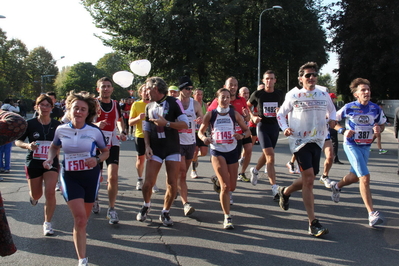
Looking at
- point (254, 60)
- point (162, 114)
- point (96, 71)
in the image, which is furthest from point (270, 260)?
point (96, 71)

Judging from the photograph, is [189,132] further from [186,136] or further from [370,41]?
[370,41]

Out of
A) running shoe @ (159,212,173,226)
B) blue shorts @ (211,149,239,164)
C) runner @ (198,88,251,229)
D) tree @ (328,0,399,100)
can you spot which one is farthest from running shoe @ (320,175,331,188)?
tree @ (328,0,399,100)

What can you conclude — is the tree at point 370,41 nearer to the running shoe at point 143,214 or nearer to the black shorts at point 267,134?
the black shorts at point 267,134

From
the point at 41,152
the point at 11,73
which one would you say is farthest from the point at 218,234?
the point at 11,73

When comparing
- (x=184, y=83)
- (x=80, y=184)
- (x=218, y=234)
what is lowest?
(x=218, y=234)

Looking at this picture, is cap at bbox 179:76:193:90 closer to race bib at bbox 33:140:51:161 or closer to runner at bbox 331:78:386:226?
race bib at bbox 33:140:51:161

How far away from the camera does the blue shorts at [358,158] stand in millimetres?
5141

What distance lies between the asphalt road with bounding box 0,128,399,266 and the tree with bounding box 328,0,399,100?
2602 cm

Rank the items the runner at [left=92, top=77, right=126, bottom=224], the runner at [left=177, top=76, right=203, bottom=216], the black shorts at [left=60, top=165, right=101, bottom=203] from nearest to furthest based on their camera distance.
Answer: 1. the black shorts at [left=60, top=165, right=101, bottom=203]
2. the runner at [left=92, top=77, right=126, bottom=224]
3. the runner at [left=177, top=76, right=203, bottom=216]

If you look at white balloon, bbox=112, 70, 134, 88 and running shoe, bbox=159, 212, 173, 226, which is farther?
white balloon, bbox=112, 70, 134, 88

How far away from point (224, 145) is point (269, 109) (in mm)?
2005

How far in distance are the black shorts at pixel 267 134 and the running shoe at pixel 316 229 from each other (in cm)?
227

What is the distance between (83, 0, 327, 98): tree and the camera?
3023 centimetres

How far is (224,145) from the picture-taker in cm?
525
